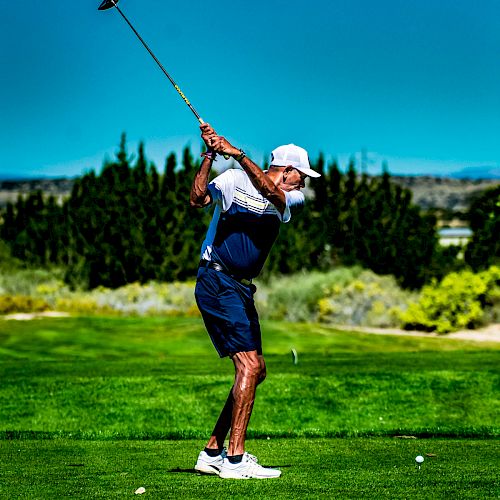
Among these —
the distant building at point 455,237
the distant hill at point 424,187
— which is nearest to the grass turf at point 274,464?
the distant building at point 455,237

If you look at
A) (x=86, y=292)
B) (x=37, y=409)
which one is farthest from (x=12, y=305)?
(x=37, y=409)

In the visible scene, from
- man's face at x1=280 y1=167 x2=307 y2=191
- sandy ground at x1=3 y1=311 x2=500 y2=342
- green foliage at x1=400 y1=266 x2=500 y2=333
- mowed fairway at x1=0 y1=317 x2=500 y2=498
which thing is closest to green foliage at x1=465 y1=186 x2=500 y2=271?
green foliage at x1=400 y1=266 x2=500 y2=333

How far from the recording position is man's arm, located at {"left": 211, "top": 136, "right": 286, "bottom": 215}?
6398 mm

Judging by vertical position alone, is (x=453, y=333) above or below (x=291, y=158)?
below

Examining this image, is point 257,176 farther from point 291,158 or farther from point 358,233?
point 358,233

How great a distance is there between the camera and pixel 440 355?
1919 centimetres

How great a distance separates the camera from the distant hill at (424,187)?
90938 mm

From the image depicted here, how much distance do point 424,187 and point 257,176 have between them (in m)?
92.0

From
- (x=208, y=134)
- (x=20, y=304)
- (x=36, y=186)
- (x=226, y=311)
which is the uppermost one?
(x=36, y=186)

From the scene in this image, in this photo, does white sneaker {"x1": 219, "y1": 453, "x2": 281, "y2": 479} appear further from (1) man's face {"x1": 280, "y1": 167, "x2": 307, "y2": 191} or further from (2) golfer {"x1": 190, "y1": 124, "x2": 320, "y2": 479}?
(1) man's face {"x1": 280, "y1": 167, "x2": 307, "y2": 191}

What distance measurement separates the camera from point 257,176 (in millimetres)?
6469

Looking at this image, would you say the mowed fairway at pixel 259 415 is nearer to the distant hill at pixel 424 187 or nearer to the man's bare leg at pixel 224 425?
the man's bare leg at pixel 224 425

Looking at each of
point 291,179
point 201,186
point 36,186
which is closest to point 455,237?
point 291,179

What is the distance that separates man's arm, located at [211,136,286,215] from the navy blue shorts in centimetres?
63
